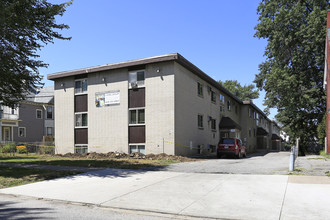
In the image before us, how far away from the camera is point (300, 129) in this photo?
105 feet

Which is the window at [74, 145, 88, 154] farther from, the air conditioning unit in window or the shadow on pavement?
the shadow on pavement

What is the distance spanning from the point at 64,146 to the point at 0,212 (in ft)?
62.2

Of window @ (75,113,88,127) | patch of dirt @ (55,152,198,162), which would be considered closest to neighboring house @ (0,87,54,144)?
window @ (75,113,88,127)

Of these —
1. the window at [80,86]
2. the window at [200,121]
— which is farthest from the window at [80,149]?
the window at [200,121]

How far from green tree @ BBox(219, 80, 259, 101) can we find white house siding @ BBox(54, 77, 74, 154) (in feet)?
161

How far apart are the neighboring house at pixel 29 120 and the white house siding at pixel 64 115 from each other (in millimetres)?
11955

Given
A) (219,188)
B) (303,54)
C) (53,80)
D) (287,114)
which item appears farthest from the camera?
(287,114)

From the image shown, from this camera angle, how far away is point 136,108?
21.2 metres

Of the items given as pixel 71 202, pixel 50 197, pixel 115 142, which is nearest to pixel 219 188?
pixel 71 202

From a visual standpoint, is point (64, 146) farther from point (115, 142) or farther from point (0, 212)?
point (0, 212)

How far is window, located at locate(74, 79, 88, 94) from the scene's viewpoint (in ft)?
78.3

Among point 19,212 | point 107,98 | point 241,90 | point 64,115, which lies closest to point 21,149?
point 64,115

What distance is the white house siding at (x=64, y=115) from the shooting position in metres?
24.2

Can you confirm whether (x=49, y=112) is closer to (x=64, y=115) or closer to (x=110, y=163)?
(x=64, y=115)
